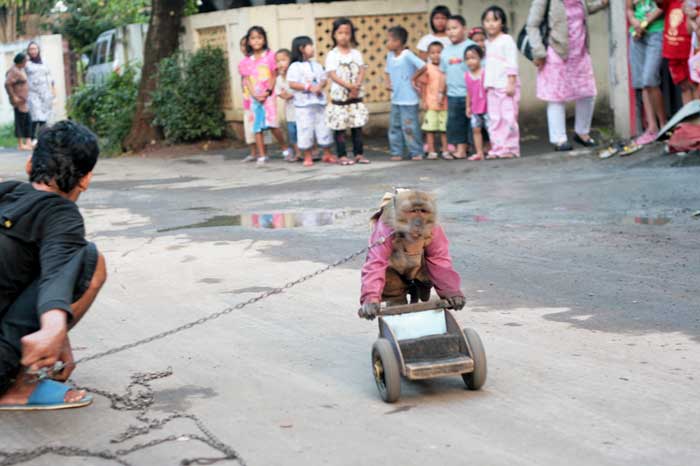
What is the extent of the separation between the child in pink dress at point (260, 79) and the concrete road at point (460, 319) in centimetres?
430

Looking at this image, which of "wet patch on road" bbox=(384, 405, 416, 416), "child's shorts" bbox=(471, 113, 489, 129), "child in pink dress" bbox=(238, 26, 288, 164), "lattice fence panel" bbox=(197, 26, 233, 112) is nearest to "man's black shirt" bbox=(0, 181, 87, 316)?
"wet patch on road" bbox=(384, 405, 416, 416)

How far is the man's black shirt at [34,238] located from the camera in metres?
4.39

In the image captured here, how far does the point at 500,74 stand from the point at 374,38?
4.92 meters

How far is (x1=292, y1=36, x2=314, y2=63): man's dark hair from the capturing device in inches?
559

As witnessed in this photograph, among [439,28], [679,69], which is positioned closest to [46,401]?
[679,69]

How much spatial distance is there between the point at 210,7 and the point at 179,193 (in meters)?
8.37

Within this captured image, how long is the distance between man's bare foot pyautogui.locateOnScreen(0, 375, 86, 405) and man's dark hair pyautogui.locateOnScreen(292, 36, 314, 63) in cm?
1011

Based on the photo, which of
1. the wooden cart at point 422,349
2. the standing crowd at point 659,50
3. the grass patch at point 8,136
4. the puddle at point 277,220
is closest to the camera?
the wooden cart at point 422,349

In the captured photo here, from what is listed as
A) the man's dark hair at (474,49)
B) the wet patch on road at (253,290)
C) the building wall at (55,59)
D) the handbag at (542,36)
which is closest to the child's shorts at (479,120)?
the man's dark hair at (474,49)

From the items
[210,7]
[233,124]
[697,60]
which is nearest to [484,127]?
[697,60]

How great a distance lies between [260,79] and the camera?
15.1 m

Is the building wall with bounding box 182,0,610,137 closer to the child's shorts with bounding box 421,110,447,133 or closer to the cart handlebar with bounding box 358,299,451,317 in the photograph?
the child's shorts with bounding box 421,110,447,133

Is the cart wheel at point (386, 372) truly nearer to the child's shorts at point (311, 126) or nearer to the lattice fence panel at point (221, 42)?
the child's shorts at point (311, 126)

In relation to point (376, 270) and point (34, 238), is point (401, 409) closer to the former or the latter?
point (376, 270)
